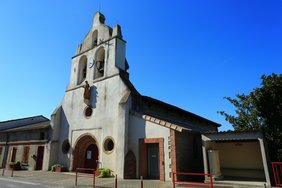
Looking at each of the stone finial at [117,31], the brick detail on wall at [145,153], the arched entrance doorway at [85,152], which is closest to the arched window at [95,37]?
the stone finial at [117,31]

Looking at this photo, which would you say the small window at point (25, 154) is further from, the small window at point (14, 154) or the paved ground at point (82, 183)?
the paved ground at point (82, 183)

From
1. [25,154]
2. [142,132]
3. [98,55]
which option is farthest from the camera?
[25,154]

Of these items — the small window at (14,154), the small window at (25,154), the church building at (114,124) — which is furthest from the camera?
the small window at (14,154)

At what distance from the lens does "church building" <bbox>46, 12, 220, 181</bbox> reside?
45.6 ft

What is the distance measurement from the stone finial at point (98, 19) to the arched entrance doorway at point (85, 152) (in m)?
11.6

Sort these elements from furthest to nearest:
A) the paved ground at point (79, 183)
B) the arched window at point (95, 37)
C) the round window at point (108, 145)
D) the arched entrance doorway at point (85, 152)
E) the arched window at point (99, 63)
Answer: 1. the arched window at point (95, 37)
2. the arched window at point (99, 63)
3. the arched entrance doorway at point (85, 152)
4. the round window at point (108, 145)
5. the paved ground at point (79, 183)

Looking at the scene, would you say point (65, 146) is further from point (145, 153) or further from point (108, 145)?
point (145, 153)

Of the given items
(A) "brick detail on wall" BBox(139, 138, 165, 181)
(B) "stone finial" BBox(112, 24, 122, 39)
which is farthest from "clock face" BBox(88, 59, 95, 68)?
(A) "brick detail on wall" BBox(139, 138, 165, 181)

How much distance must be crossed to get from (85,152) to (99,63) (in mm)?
8284

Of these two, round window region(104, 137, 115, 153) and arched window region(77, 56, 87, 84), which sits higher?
arched window region(77, 56, 87, 84)

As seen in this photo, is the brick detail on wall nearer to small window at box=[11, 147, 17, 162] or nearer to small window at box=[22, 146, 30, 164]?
small window at box=[22, 146, 30, 164]

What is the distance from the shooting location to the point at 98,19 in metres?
22.0

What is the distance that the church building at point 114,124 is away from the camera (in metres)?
13.9

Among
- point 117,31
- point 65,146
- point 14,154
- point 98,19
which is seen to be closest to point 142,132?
point 65,146
